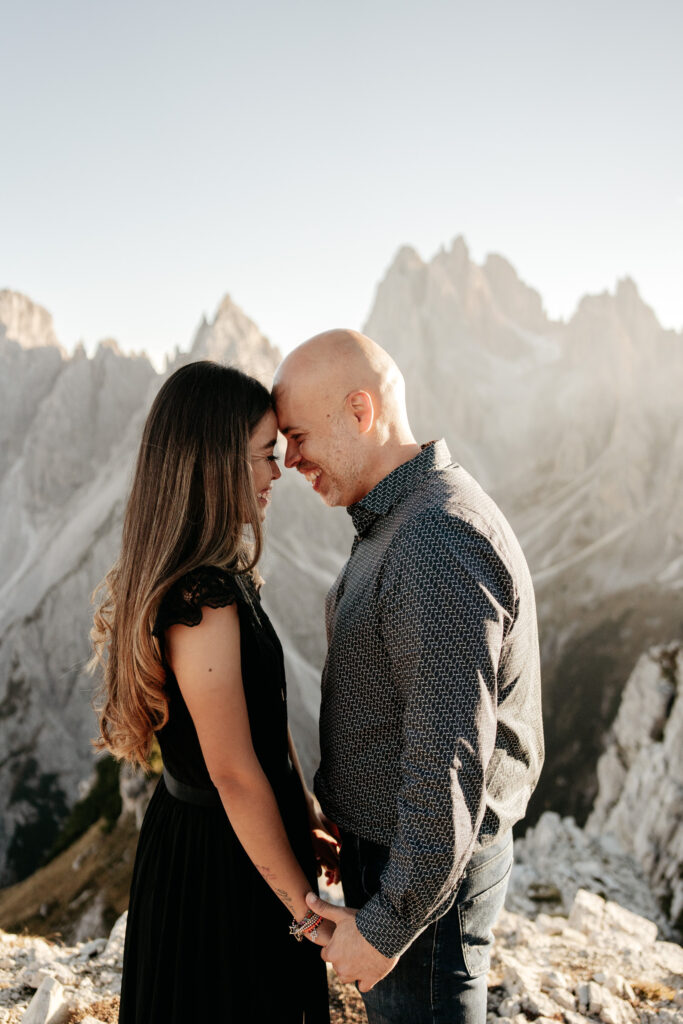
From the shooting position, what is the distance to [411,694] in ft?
8.24

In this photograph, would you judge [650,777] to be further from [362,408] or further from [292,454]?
[362,408]

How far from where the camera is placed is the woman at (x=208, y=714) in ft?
9.15

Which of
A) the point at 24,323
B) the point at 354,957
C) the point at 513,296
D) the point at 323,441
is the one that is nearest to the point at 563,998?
the point at 354,957

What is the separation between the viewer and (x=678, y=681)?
104 ft

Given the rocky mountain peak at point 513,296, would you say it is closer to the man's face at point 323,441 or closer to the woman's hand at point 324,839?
the man's face at point 323,441

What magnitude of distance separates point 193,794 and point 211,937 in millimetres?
638

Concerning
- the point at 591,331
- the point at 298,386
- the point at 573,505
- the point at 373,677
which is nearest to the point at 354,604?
the point at 373,677

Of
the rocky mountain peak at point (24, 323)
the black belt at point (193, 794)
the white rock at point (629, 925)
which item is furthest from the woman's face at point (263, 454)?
the rocky mountain peak at point (24, 323)

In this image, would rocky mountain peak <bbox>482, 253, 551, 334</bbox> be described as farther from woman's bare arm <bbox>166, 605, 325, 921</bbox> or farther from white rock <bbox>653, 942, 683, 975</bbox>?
woman's bare arm <bbox>166, 605, 325, 921</bbox>

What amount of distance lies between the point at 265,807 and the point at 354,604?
0.95 metres

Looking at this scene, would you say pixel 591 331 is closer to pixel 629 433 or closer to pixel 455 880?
pixel 629 433

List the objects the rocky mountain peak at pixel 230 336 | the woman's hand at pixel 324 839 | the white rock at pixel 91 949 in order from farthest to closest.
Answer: the rocky mountain peak at pixel 230 336
the white rock at pixel 91 949
the woman's hand at pixel 324 839

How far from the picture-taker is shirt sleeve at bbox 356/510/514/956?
2.37 metres

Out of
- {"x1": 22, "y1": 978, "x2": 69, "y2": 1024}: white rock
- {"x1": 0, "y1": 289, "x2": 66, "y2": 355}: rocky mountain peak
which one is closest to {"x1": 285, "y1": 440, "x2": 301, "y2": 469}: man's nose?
{"x1": 22, "y1": 978, "x2": 69, "y2": 1024}: white rock
